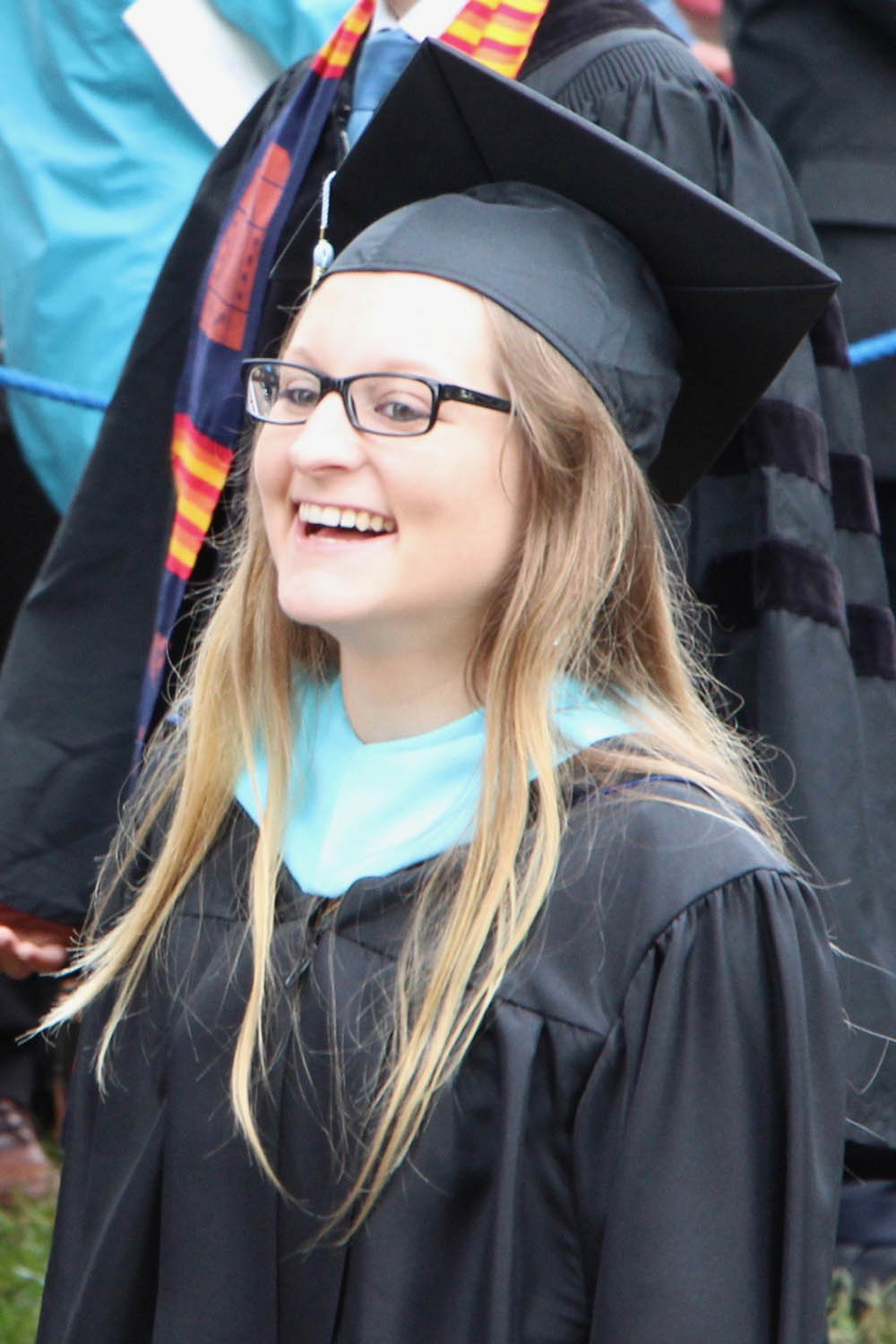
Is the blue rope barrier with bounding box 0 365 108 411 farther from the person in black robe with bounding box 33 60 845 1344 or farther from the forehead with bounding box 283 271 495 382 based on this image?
the forehead with bounding box 283 271 495 382

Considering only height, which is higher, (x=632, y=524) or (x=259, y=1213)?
(x=632, y=524)

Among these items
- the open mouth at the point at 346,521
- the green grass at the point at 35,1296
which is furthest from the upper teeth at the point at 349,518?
the green grass at the point at 35,1296

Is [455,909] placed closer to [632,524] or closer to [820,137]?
[632,524]

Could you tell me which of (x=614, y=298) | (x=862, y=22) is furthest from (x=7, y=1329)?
(x=862, y=22)

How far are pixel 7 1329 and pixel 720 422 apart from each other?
1.83 meters

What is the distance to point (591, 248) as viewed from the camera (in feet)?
5.94

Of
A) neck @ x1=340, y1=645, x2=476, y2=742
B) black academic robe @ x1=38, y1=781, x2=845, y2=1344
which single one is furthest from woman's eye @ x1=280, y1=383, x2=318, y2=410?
black academic robe @ x1=38, y1=781, x2=845, y2=1344

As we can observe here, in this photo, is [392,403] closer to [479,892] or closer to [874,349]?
[479,892]

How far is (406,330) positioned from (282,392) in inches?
6.7

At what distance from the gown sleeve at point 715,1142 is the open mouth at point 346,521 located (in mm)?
465

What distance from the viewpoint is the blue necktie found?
8.44ft

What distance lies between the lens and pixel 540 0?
2.45 m

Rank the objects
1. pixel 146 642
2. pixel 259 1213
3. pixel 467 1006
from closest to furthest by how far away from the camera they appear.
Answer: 1. pixel 467 1006
2. pixel 259 1213
3. pixel 146 642

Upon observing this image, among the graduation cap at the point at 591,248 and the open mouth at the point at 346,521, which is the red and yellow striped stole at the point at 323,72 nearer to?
the graduation cap at the point at 591,248
